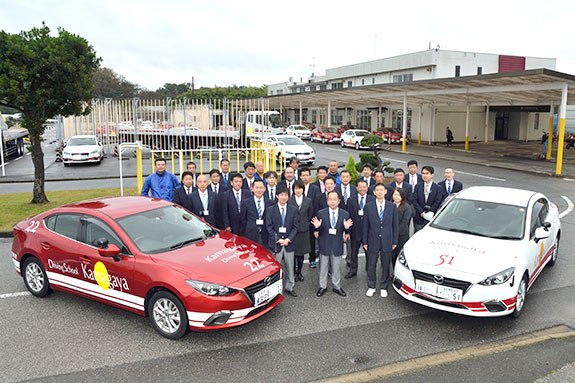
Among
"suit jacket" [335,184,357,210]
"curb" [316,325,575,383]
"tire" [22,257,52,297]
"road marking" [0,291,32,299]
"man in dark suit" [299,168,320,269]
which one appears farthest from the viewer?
"man in dark suit" [299,168,320,269]

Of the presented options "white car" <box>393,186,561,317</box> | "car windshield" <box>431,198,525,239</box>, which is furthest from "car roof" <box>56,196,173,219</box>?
"car windshield" <box>431,198,525,239</box>

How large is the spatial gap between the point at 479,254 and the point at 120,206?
16.4 feet

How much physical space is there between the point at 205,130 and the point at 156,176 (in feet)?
58.2

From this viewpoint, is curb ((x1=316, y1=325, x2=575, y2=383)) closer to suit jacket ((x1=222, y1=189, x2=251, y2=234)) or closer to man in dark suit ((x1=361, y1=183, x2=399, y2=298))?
man in dark suit ((x1=361, y1=183, x2=399, y2=298))

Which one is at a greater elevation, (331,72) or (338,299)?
(331,72)

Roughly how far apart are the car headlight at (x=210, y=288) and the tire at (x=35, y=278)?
9.02 ft

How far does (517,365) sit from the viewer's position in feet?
15.3

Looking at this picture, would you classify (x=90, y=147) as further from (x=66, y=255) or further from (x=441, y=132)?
(x=441, y=132)

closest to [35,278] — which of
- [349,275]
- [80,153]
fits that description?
[349,275]

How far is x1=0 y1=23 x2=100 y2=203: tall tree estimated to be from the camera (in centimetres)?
1091

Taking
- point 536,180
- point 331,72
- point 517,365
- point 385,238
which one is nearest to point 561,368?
point 517,365

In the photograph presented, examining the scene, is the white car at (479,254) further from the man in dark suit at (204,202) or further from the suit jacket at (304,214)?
the man in dark suit at (204,202)

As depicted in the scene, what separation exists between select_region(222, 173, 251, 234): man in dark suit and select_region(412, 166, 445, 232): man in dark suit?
3.24 m

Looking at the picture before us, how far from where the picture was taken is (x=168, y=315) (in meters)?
5.23
